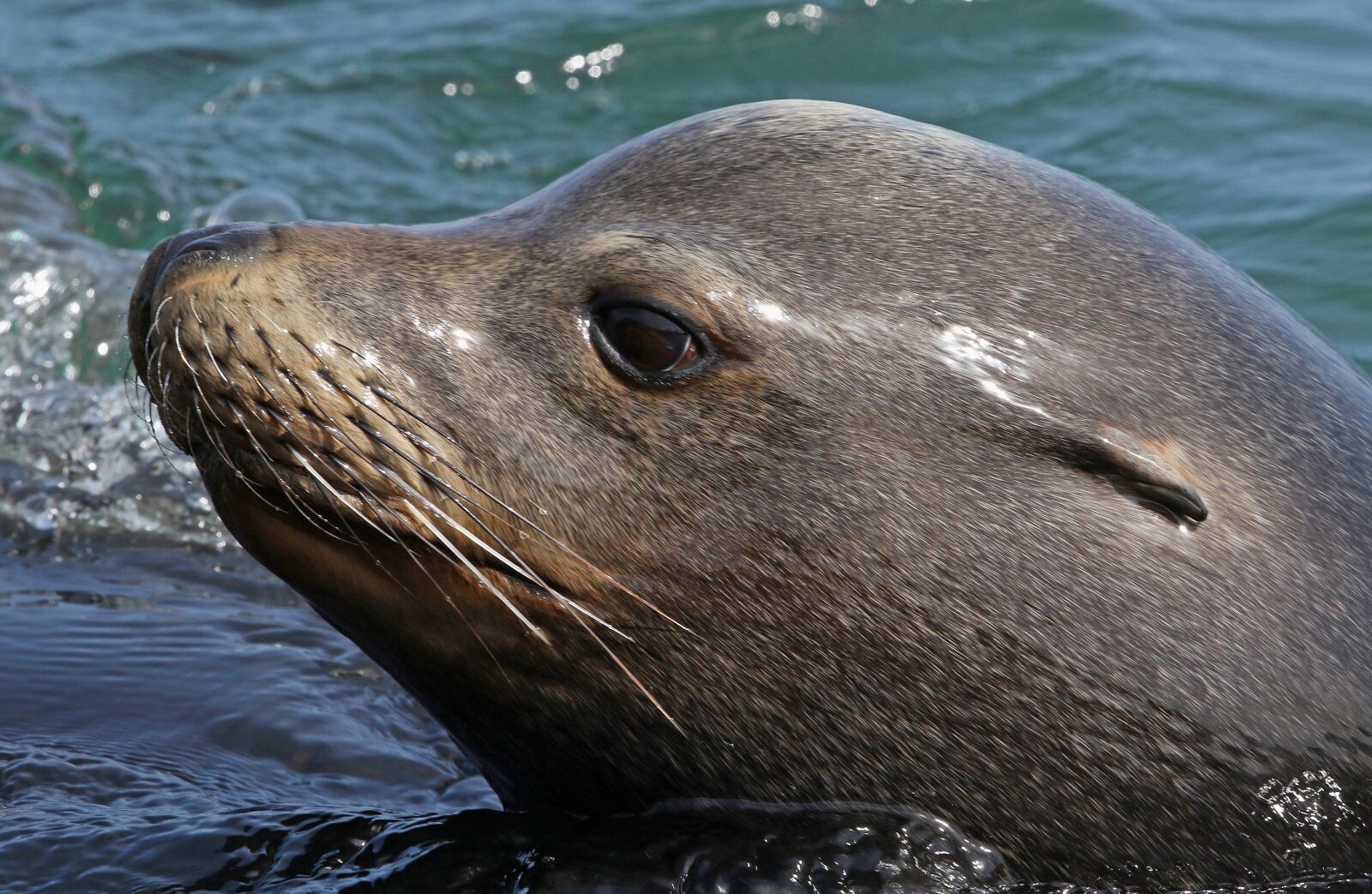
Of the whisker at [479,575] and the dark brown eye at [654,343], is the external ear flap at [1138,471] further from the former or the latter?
the whisker at [479,575]

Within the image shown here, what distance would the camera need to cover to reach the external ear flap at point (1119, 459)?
3889 mm

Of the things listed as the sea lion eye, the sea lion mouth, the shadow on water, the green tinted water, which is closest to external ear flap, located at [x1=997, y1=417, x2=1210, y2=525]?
the sea lion eye

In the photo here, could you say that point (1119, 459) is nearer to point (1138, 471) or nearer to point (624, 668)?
point (1138, 471)

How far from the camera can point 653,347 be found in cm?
394

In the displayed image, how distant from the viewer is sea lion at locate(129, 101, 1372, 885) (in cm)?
385

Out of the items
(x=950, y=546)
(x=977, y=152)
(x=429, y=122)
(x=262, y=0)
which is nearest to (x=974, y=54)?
(x=429, y=122)

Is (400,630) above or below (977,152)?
below

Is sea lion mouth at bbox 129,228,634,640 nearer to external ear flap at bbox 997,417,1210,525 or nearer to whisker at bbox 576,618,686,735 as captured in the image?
whisker at bbox 576,618,686,735

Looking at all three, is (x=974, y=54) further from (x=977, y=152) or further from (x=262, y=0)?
(x=977, y=152)

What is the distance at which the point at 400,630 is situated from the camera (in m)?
3.92

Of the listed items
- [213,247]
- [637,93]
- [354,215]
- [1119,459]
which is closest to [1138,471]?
[1119,459]

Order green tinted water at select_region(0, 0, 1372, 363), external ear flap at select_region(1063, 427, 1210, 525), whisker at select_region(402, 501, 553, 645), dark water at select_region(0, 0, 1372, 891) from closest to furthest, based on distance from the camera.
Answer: whisker at select_region(402, 501, 553, 645) → external ear flap at select_region(1063, 427, 1210, 525) → dark water at select_region(0, 0, 1372, 891) → green tinted water at select_region(0, 0, 1372, 363)

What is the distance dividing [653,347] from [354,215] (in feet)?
22.7

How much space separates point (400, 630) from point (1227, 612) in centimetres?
167
